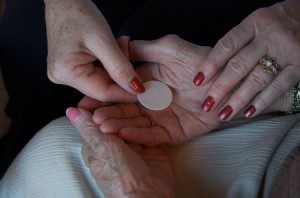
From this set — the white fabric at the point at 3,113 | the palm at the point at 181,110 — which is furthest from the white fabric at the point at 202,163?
the white fabric at the point at 3,113

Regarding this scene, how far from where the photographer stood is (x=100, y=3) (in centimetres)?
111

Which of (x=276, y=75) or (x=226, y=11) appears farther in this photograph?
(x=226, y=11)

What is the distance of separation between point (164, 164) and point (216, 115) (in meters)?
0.15

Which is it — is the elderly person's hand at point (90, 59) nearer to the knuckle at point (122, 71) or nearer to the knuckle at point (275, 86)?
the knuckle at point (122, 71)

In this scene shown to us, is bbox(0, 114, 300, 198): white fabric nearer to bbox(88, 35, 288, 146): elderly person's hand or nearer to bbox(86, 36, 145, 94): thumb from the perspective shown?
bbox(88, 35, 288, 146): elderly person's hand

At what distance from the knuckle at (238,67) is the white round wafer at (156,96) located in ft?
0.49

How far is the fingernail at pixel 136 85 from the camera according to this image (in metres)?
0.78

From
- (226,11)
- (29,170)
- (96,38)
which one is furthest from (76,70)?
(226,11)

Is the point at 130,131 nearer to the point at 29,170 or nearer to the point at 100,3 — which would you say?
the point at 29,170

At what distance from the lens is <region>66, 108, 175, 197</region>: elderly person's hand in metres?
0.66

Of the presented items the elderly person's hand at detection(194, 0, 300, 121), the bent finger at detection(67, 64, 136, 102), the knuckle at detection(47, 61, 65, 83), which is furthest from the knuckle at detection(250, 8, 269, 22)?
the knuckle at detection(47, 61, 65, 83)

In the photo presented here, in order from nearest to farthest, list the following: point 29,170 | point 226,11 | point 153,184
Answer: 1. point 153,184
2. point 29,170
3. point 226,11

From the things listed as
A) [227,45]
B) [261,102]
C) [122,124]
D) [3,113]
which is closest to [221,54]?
[227,45]

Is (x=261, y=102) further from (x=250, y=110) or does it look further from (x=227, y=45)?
(x=227, y=45)
